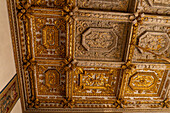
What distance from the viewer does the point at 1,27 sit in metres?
2.36

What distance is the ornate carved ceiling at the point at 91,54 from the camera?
113 inches

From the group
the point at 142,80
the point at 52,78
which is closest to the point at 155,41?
the point at 142,80

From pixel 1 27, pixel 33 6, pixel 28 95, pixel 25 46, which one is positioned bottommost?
pixel 28 95

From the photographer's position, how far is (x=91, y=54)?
10.8 ft

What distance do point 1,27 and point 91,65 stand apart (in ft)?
7.16

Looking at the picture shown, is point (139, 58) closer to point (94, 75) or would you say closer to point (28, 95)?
point (94, 75)

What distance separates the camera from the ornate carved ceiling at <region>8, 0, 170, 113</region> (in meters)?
2.88

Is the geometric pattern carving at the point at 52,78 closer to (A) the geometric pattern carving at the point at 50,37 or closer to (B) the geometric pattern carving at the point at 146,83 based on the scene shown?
(A) the geometric pattern carving at the point at 50,37

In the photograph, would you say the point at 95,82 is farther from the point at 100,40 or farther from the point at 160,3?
the point at 160,3

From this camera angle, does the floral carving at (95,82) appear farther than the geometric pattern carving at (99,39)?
Yes

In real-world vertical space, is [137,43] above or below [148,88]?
above

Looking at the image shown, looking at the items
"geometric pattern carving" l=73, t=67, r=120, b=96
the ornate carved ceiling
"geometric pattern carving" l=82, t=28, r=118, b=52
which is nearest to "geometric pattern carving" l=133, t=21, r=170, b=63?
the ornate carved ceiling

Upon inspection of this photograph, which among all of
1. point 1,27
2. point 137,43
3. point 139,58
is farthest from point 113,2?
point 1,27

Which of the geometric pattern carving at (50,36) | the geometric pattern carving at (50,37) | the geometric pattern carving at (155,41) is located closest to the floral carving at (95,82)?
the geometric pattern carving at (50,36)
